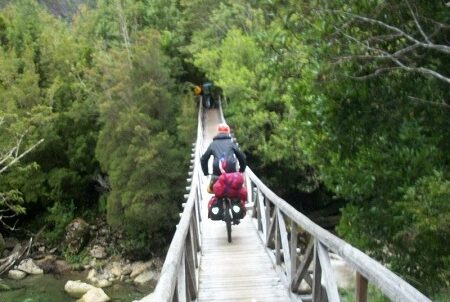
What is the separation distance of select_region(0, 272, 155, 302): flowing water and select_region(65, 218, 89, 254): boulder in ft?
9.26

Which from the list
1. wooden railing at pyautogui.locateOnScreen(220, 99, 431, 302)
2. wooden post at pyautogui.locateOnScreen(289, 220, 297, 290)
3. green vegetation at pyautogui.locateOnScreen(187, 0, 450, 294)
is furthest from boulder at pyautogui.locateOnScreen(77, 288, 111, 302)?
wooden post at pyautogui.locateOnScreen(289, 220, 297, 290)

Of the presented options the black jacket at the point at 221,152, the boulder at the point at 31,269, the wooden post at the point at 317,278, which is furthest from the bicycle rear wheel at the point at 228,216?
the boulder at the point at 31,269

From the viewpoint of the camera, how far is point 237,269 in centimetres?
663

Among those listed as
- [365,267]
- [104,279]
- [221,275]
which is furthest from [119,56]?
[365,267]

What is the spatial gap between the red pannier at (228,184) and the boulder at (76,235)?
60.0 feet

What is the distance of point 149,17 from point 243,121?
15.8 meters

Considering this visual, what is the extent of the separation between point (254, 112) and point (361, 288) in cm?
1661

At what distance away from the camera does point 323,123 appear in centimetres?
620

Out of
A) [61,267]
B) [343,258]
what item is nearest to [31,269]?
[61,267]

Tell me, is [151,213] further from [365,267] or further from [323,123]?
[365,267]

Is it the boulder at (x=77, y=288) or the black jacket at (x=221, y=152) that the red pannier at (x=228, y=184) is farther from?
the boulder at (x=77, y=288)

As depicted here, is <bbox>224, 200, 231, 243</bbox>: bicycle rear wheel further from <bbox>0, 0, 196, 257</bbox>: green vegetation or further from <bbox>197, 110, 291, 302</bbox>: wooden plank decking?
<bbox>0, 0, 196, 257</bbox>: green vegetation

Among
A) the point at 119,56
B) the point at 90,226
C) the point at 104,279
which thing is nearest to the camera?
the point at 104,279

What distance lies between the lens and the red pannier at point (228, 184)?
307 inches
